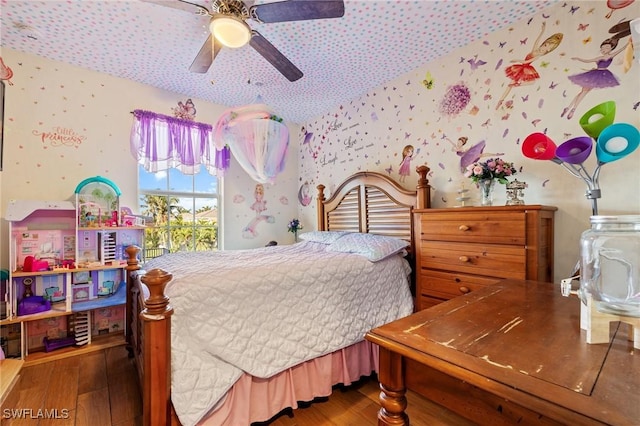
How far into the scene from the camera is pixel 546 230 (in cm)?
180

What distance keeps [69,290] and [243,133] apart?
203 centimetres

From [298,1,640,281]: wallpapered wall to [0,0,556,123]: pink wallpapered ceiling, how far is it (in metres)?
0.18

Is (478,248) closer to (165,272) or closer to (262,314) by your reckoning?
(262,314)

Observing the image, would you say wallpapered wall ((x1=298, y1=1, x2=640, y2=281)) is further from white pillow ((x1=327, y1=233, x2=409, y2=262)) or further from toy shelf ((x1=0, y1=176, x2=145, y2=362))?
toy shelf ((x1=0, y1=176, x2=145, y2=362))

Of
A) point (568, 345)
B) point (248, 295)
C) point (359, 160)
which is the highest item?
point (359, 160)

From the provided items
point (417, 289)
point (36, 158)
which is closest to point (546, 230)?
point (417, 289)

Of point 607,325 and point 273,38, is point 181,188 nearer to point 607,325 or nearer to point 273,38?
point 273,38

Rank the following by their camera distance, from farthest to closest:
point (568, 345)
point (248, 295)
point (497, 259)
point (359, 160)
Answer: point (359, 160) < point (497, 259) < point (248, 295) < point (568, 345)

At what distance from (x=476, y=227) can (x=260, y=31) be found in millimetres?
2156

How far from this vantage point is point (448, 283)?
6.42 feet

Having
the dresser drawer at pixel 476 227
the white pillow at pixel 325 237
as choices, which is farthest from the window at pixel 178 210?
the dresser drawer at pixel 476 227

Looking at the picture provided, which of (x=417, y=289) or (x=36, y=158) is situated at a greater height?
(x=36, y=158)

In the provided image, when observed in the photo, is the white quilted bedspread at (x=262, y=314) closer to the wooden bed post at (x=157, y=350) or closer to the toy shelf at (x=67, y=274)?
the wooden bed post at (x=157, y=350)

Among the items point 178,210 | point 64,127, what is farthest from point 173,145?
point 64,127
